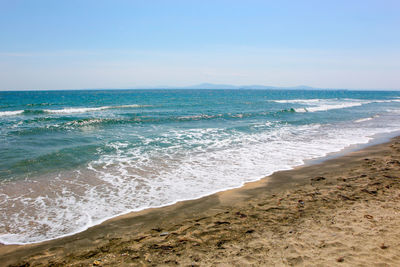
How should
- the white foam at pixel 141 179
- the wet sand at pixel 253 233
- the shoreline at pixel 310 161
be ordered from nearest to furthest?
1. the wet sand at pixel 253 233
2. the shoreline at pixel 310 161
3. the white foam at pixel 141 179

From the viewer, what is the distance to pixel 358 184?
7.38 m

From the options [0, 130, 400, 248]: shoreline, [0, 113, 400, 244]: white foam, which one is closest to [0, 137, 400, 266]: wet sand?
[0, 130, 400, 248]: shoreline

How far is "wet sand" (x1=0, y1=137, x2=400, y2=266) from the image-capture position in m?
4.07

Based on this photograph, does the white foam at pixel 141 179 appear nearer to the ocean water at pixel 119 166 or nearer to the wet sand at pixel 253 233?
the ocean water at pixel 119 166

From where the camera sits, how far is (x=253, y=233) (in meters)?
4.84

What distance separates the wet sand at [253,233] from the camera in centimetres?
407

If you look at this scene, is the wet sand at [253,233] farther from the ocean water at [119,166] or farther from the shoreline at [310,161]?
the ocean water at [119,166]

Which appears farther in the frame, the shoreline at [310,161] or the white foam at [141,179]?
the white foam at [141,179]

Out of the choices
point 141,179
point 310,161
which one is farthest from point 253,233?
point 310,161

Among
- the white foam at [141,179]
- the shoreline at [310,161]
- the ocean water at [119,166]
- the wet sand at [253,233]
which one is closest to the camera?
the wet sand at [253,233]

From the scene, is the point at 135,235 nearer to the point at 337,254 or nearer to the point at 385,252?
the point at 337,254

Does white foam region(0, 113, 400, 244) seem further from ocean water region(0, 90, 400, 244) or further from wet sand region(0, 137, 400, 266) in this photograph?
wet sand region(0, 137, 400, 266)

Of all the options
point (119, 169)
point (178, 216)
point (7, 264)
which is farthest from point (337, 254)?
point (119, 169)

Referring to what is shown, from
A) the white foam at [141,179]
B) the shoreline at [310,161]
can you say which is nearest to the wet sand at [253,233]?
the shoreline at [310,161]
